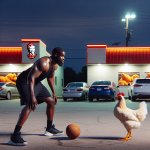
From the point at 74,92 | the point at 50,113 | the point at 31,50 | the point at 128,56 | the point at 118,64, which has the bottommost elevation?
the point at 74,92

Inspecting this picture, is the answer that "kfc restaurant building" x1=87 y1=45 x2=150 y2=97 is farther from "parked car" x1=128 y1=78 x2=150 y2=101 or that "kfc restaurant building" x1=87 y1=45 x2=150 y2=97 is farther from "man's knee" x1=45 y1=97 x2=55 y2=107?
"man's knee" x1=45 y1=97 x2=55 y2=107

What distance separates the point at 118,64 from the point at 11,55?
9757 mm

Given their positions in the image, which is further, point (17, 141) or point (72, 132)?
point (72, 132)

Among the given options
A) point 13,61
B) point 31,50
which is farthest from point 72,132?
point 13,61

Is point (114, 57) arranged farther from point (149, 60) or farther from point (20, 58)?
point (20, 58)

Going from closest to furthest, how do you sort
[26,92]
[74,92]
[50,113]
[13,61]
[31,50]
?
1. [26,92]
2. [50,113]
3. [74,92]
4. [31,50]
5. [13,61]

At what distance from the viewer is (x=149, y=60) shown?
41125 mm

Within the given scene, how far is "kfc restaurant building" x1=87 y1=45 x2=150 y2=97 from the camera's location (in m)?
40.8

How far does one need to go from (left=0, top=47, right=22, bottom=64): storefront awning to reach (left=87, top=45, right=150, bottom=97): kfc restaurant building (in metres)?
6.50

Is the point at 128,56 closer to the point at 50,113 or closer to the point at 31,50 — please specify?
the point at 31,50

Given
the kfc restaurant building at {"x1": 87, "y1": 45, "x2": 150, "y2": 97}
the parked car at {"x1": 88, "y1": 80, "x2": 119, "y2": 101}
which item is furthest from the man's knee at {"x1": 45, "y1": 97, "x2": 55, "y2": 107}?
the kfc restaurant building at {"x1": 87, "y1": 45, "x2": 150, "y2": 97}

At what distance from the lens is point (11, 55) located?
1674 inches

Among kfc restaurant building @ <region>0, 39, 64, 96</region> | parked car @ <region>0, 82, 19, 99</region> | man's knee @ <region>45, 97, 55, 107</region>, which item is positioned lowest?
parked car @ <region>0, 82, 19, 99</region>

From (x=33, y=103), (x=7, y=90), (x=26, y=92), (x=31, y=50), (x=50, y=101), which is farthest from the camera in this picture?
(x=31, y=50)
